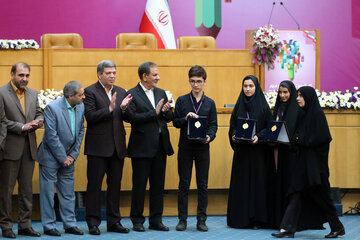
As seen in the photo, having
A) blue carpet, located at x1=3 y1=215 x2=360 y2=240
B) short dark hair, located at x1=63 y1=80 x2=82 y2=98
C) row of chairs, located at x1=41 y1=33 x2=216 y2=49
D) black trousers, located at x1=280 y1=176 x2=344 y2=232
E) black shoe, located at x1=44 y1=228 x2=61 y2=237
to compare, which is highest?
Result: row of chairs, located at x1=41 y1=33 x2=216 y2=49

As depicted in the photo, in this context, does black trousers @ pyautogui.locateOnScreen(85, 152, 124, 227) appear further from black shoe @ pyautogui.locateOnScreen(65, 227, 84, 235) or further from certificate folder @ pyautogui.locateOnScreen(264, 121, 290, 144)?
certificate folder @ pyautogui.locateOnScreen(264, 121, 290, 144)

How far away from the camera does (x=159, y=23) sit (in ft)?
33.0

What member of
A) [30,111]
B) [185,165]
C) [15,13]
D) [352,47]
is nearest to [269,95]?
[185,165]

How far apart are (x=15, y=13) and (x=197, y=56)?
4.35 metres

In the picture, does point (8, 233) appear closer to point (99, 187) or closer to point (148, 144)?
point (99, 187)

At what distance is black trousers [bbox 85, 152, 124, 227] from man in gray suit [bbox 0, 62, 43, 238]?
0.49 m

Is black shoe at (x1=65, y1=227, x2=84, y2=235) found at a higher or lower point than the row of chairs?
lower

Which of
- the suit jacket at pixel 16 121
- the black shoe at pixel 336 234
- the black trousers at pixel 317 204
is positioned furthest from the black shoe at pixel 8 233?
the black shoe at pixel 336 234

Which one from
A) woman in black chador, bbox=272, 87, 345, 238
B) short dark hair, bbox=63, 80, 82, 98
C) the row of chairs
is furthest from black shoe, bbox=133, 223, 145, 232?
the row of chairs

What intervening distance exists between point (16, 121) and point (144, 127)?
3.66ft

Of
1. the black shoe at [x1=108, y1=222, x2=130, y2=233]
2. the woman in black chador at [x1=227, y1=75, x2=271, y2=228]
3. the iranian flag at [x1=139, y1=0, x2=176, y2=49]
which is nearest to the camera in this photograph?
the black shoe at [x1=108, y1=222, x2=130, y2=233]

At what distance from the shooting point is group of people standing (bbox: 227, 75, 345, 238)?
510 cm

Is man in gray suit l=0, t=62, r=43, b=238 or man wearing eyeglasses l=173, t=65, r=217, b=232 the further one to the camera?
man wearing eyeglasses l=173, t=65, r=217, b=232

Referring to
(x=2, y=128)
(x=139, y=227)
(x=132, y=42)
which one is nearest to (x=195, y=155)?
(x=139, y=227)
